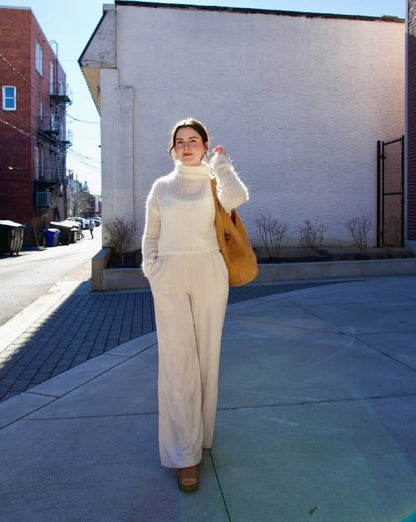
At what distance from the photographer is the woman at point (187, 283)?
2676mm

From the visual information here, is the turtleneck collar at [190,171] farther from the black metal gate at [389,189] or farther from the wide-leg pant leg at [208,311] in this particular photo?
the black metal gate at [389,189]

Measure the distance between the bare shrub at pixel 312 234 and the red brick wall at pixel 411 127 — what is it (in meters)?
2.24

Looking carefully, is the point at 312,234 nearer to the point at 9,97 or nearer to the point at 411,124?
the point at 411,124

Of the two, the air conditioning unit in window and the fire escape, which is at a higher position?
the fire escape

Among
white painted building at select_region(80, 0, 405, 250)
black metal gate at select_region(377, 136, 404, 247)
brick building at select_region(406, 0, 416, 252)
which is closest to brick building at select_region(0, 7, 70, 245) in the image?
white painted building at select_region(80, 0, 405, 250)

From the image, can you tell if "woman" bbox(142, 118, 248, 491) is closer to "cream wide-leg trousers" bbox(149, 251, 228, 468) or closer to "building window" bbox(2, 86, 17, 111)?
"cream wide-leg trousers" bbox(149, 251, 228, 468)

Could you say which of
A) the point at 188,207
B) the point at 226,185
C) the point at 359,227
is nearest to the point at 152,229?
the point at 188,207

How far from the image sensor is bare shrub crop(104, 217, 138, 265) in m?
12.5

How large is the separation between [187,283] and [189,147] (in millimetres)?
736

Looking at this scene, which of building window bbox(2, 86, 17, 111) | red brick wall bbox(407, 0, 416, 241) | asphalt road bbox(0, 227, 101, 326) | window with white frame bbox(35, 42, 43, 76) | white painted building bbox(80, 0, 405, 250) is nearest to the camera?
asphalt road bbox(0, 227, 101, 326)

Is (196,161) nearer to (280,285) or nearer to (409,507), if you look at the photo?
(409,507)

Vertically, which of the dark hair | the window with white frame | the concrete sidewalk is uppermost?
the window with white frame

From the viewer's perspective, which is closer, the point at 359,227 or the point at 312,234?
the point at 312,234

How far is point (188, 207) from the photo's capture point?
2.69 meters
